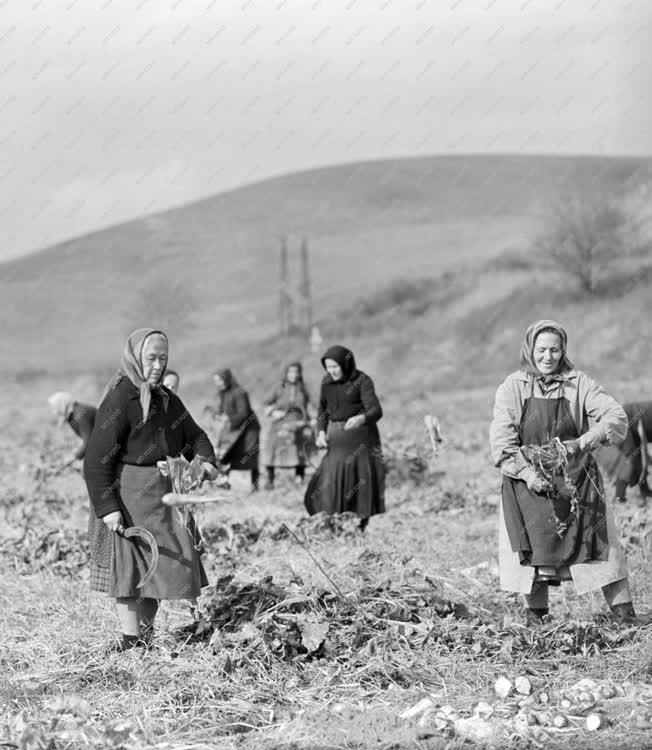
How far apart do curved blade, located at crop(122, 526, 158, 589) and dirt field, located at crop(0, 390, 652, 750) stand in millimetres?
344

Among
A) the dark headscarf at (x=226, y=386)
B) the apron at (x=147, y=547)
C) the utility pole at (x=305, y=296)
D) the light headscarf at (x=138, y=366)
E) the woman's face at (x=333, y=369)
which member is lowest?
the apron at (x=147, y=547)

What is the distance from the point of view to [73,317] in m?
50.1

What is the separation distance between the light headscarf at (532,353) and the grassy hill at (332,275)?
3361cm

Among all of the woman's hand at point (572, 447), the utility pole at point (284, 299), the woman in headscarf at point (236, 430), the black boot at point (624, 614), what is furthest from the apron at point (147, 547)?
the utility pole at point (284, 299)

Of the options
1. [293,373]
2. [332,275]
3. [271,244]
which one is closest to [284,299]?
[332,275]

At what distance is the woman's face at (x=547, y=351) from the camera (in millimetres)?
5832

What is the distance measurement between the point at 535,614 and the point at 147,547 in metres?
2.00

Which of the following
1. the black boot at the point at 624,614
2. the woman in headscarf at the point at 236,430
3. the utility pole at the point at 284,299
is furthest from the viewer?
the utility pole at the point at 284,299

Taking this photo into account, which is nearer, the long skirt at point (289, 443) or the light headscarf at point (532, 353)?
the light headscarf at point (532, 353)

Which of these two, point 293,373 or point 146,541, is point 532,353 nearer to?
A: point 146,541

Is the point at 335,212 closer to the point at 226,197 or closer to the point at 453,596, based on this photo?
the point at 226,197

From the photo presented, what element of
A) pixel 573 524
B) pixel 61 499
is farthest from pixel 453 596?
pixel 61 499

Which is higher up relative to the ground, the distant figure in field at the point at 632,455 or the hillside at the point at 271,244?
the hillside at the point at 271,244

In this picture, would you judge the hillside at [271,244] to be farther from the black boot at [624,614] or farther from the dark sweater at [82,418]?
the black boot at [624,614]
